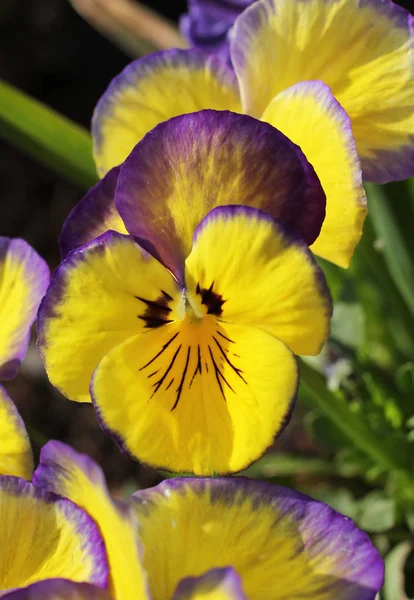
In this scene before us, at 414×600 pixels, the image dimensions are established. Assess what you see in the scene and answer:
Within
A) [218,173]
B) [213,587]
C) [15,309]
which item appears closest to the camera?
[213,587]

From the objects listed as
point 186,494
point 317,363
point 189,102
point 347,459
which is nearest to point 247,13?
point 189,102

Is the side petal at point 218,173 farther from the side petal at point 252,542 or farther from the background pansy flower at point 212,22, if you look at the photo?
the background pansy flower at point 212,22

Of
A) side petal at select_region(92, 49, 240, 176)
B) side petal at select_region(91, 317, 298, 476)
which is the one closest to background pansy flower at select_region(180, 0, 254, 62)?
side petal at select_region(92, 49, 240, 176)

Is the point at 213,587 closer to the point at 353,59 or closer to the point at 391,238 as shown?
the point at 353,59

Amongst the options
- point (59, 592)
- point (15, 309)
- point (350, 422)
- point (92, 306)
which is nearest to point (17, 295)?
point (15, 309)

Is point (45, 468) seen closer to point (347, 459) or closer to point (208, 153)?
point (208, 153)

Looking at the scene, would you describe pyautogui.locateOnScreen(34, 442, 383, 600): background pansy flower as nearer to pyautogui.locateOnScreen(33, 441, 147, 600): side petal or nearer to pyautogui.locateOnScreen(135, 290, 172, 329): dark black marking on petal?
pyautogui.locateOnScreen(33, 441, 147, 600): side petal

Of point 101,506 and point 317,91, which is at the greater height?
point 317,91
